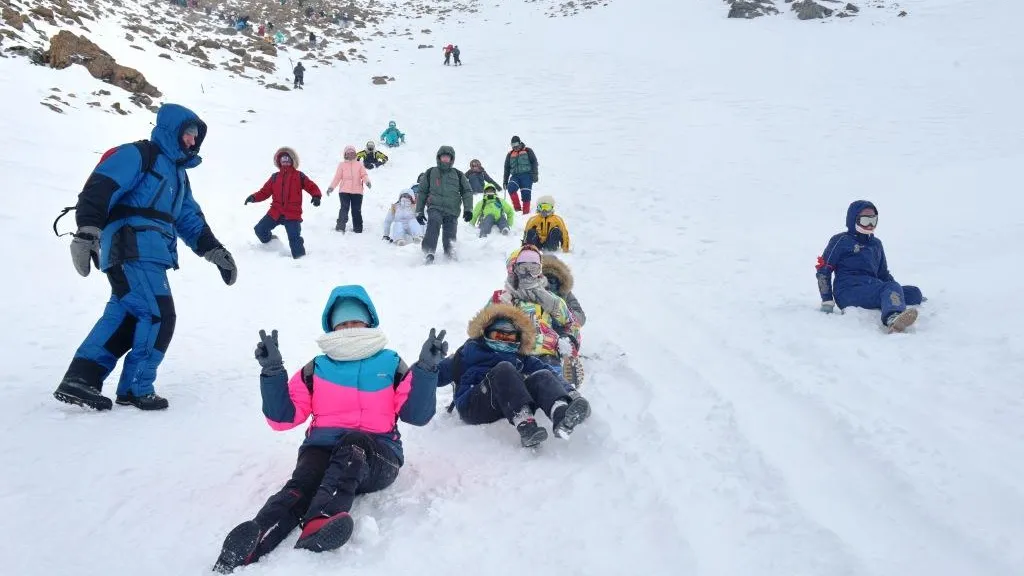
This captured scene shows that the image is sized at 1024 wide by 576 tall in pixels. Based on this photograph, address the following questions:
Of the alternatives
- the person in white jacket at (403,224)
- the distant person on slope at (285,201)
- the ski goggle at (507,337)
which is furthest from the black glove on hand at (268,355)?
the person in white jacket at (403,224)

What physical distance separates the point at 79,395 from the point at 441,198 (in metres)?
5.91

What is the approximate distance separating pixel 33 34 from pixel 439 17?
3496 cm

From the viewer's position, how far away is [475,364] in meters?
4.48

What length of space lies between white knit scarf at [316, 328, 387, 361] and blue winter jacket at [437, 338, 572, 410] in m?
1.16

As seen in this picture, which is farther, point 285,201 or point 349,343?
point 285,201

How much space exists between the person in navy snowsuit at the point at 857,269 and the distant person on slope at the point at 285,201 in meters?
6.83

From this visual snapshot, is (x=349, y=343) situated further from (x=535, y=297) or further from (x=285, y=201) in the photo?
(x=285, y=201)

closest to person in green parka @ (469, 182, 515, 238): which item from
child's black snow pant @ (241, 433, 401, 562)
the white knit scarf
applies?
the white knit scarf

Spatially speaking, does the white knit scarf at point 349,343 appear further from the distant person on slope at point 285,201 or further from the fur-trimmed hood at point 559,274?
the distant person on slope at point 285,201

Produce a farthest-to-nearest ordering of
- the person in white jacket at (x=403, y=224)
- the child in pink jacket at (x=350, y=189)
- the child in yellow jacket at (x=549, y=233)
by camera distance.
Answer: the child in pink jacket at (x=350, y=189) < the person in white jacket at (x=403, y=224) < the child in yellow jacket at (x=549, y=233)

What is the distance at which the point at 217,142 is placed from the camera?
14.2 metres

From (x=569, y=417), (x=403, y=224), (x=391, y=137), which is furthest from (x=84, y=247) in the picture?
(x=391, y=137)

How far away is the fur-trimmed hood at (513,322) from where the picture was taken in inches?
177

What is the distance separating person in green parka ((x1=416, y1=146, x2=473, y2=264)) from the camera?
359 inches
